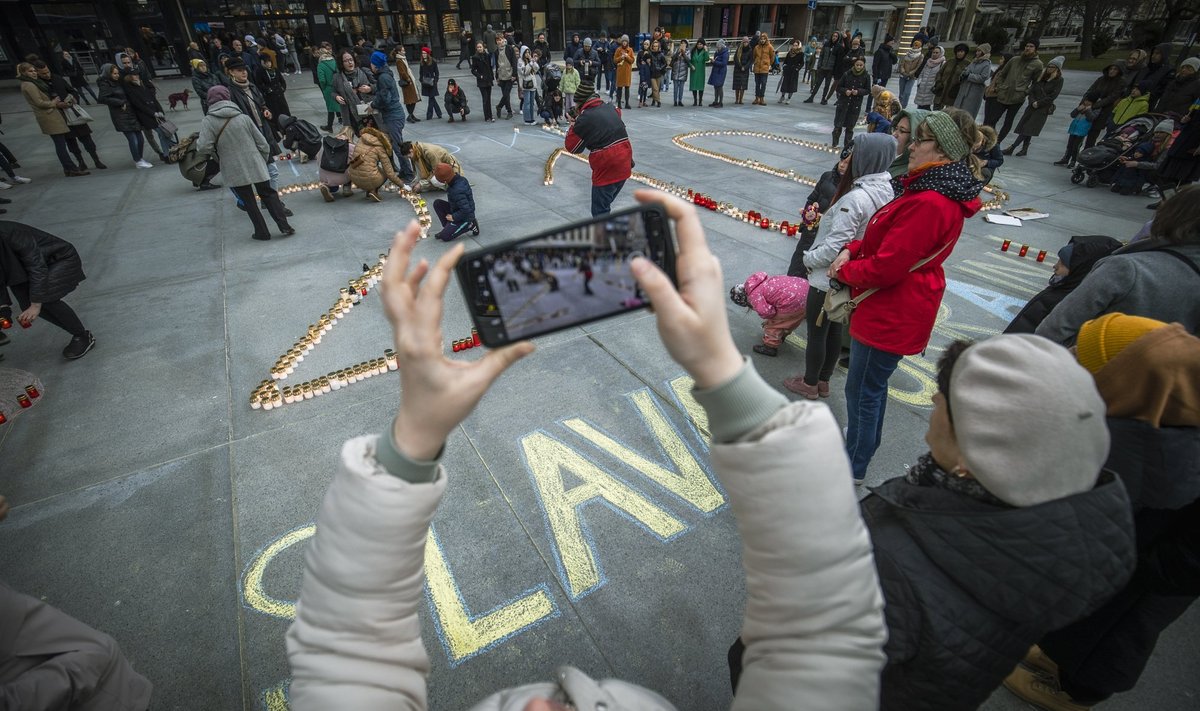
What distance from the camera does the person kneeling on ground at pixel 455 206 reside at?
653cm

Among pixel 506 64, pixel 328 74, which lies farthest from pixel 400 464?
pixel 506 64

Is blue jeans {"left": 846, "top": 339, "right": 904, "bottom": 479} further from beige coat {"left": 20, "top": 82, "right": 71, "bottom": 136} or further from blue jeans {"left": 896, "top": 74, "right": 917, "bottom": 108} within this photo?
blue jeans {"left": 896, "top": 74, "right": 917, "bottom": 108}

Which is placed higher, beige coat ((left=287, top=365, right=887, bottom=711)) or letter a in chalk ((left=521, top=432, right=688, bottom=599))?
beige coat ((left=287, top=365, right=887, bottom=711))

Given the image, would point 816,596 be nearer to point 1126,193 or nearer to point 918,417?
point 918,417

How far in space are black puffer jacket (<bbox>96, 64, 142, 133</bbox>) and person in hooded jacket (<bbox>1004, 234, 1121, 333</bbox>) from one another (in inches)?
541

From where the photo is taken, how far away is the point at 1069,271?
3287 mm

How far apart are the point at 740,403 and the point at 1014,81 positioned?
13.2 m

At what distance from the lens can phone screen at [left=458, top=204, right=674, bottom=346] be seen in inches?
49.0

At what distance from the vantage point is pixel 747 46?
659 inches

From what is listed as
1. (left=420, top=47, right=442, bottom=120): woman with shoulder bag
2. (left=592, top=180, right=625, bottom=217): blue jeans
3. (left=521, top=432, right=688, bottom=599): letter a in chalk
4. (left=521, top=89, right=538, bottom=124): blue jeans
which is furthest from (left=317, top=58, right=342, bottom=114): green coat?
(left=521, top=432, right=688, bottom=599): letter a in chalk

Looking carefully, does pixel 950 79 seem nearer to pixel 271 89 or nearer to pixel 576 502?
pixel 576 502

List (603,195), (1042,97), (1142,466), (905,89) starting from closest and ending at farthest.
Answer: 1. (1142,466)
2. (603,195)
3. (1042,97)
4. (905,89)

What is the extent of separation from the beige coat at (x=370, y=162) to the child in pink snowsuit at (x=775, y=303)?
6.30 m

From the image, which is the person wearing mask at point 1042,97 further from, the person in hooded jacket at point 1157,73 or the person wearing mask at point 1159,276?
the person wearing mask at point 1159,276
